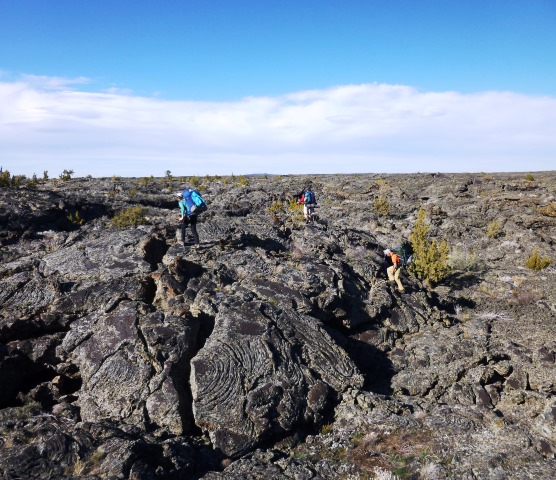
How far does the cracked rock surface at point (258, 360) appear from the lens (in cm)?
940

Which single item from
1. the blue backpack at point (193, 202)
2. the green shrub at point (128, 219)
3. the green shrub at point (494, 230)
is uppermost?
the blue backpack at point (193, 202)

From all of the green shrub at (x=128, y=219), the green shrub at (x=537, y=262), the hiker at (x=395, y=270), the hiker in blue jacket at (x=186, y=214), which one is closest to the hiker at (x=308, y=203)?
the hiker at (x=395, y=270)

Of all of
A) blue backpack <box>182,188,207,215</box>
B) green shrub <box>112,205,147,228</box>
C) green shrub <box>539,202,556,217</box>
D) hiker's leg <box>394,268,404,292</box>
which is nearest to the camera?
blue backpack <box>182,188,207,215</box>

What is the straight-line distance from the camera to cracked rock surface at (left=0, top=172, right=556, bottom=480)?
9.40m

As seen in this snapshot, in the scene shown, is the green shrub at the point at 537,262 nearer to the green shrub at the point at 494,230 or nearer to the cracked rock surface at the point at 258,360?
the cracked rock surface at the point at 258,360

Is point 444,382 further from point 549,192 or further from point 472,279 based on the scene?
point 549,192

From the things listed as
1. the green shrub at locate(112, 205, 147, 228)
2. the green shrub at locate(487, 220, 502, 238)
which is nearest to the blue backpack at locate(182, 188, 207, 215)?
the green shrub at locate(112, 205, 147, 228)

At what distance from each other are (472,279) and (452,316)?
3.97m

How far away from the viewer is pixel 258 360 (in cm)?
1148

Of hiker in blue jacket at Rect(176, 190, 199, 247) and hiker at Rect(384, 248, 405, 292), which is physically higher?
hiker in blue jacket at Rect(176, 190, 199, 247)

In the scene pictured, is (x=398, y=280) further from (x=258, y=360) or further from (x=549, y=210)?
(x=549, y=210)

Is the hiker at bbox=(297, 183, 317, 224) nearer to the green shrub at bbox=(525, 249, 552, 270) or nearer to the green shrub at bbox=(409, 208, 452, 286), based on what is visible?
the green shrub at bbox=(409, 208, 452, 286)

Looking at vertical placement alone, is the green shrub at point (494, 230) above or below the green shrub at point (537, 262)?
above

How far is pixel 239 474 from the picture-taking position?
922cm
